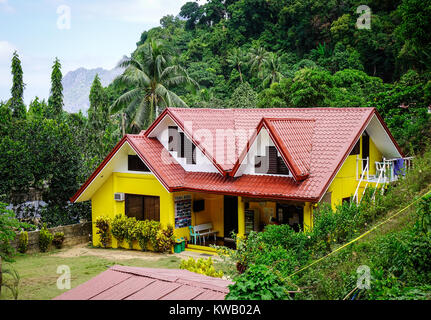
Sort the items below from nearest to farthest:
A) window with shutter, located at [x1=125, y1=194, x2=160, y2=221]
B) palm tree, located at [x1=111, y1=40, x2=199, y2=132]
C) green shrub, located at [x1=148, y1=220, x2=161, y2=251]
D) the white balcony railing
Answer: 1. the white balcony railing
2. green shrub, located at [x1=148, y1=220, x2=161, y2=251]
3. window with shutter, located at [x1=125, y1=194, x2=160, y2=221]
4. palm tree, located at [x1=111, y1=40, x2=199, y2=132]

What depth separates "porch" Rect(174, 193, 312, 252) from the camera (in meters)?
17.3

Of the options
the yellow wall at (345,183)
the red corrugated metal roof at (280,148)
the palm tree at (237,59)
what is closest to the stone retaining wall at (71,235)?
the red corrugated metal roof at (280,148)

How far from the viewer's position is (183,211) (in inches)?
736

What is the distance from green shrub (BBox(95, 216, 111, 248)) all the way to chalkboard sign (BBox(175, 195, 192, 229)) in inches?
121

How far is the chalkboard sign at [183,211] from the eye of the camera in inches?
726

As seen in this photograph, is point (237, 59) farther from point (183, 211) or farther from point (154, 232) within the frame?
point (154, 232)

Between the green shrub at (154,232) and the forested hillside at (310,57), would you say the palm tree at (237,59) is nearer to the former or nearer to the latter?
the forested hillside at (310,57)

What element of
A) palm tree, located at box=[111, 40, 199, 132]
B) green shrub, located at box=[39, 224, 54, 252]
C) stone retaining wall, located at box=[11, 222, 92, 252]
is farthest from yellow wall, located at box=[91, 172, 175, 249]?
palm tree, located at box=[111, 40, 199, 132]

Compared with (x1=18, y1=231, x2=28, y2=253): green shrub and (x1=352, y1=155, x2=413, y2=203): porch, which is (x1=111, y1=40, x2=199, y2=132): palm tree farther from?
(x1=352, y1=155, x2=413, y2=203): porch

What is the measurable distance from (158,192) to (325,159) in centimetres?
654

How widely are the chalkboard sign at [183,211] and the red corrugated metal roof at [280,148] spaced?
83cm

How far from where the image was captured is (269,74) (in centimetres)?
4738
